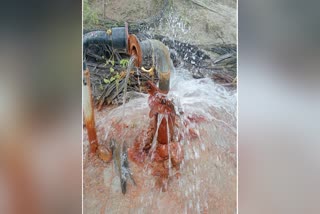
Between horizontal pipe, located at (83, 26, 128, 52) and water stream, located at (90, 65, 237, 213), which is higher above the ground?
horizontal pipe, located at (83, 26, 128, 52)

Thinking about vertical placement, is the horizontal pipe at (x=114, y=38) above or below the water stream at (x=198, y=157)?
above

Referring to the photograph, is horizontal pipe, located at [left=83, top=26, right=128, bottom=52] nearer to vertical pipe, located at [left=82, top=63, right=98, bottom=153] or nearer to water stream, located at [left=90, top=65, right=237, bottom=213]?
vertical pipe, located at [left=82, top=63, right=98, bottom=153]

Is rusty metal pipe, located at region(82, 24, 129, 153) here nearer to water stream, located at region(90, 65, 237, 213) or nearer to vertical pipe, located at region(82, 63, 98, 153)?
vertical pipe, located at region(82, 63, 98, 153)

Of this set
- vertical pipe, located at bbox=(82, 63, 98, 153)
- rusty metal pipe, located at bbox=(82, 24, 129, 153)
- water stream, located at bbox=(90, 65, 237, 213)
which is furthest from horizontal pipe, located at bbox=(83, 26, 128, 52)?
water stream, located at bbox=(90, 65, 237, 213)

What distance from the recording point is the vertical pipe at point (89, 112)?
4.44 feet

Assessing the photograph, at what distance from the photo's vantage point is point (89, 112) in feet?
4.44

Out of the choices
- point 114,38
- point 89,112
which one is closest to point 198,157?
point 89,112

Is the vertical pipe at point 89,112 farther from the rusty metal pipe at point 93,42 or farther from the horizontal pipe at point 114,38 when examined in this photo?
the horizontal pipe at point 114,38

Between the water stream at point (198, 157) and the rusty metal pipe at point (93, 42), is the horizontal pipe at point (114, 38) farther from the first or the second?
the water stream at point (198, 157)

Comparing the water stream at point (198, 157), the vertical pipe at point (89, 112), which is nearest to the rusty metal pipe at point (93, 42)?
the vertical pipe at point (89, 112)

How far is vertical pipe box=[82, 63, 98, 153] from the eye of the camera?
135 cm

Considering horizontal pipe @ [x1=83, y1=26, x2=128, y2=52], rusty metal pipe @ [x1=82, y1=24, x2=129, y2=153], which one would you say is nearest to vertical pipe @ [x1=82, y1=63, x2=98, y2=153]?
rusty metal pipe @ [x1=82, y1=24, x2=129, y2=153]
